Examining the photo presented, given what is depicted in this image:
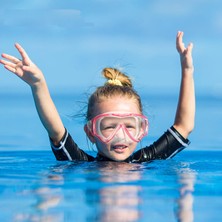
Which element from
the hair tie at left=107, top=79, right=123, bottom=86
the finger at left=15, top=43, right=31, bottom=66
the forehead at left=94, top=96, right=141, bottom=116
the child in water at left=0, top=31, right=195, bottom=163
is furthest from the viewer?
the hair tie at left=107, top=79, right=123, bottom=86

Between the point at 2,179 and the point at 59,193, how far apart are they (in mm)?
901

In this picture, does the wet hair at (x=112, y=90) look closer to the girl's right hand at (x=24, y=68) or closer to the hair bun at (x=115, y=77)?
the hair bun at (x=115, y=77)

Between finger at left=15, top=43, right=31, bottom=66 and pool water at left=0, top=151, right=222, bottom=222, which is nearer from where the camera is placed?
pool water at left=0, top=151, right=222, bottom=222

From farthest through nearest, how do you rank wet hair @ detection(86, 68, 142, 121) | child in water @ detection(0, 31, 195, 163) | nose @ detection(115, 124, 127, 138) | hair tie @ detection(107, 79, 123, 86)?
hair tie @ detection(107, 79, 123, 86)
wet hair @ detection(86, 68, 142, 121)
nose @ detection(115, 124, 127, 138)
child in water @ detection(0, 31, 195, 163)

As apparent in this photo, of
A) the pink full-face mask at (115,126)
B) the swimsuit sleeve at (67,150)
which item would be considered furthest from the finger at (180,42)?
the swimsuit sleeve at (67,150)

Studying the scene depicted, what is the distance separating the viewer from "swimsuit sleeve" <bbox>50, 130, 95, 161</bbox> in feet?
19.7

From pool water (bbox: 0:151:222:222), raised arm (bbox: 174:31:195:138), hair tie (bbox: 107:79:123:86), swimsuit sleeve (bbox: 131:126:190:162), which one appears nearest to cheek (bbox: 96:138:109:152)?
pool water (bbox: 0:151:222:222)

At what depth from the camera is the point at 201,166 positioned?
21.6 feet

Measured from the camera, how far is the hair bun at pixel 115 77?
651cm

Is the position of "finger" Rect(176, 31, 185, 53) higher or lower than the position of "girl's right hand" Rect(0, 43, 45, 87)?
higher

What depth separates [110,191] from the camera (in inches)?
191

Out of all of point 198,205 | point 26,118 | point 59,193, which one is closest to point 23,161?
point 59,193

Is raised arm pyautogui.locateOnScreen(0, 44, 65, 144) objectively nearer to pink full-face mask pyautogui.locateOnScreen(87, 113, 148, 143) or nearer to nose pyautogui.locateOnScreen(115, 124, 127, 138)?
pink full-face mask pyautogui.locateOnScreen(87, 113, 148, 143)

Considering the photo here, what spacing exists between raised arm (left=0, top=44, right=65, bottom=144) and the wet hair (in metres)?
0.46
